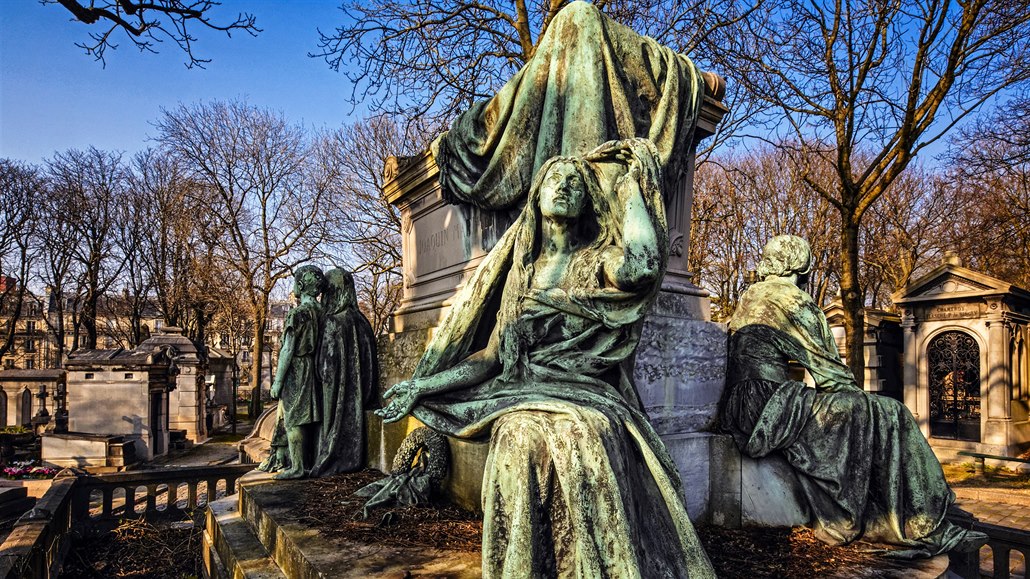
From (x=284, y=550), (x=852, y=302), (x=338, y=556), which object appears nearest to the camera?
(x=338, y=556)

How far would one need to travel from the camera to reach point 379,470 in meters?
5.05

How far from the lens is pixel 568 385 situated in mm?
3020

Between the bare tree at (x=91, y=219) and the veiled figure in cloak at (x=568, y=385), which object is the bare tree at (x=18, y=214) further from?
the veiled figure in cloak at (x=568, y=385)

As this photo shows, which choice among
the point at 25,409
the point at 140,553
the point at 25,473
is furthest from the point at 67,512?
the point at 25,409

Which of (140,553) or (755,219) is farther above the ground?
(755,219)

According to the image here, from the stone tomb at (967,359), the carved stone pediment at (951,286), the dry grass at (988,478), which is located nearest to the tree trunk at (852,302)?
the dry grass at (988,478)

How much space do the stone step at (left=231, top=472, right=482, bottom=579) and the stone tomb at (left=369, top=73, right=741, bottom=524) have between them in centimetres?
67

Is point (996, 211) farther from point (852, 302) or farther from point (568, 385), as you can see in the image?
point (568, 385)

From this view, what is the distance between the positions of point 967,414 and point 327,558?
1853 cm

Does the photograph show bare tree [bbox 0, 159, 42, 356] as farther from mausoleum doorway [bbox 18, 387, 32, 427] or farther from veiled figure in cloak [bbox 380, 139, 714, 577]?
veiled figure in cloak [bbox 380, 139, 714, 577]

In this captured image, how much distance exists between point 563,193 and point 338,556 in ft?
6.69

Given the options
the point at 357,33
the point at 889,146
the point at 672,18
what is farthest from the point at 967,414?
the point at 357,33

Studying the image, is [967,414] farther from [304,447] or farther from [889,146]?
[304,447]

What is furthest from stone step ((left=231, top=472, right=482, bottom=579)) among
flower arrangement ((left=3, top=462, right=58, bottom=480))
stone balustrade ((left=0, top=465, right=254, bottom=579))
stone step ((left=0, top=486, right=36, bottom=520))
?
flower arrangement ((left=3, top=462, right=58, bottom=480))
